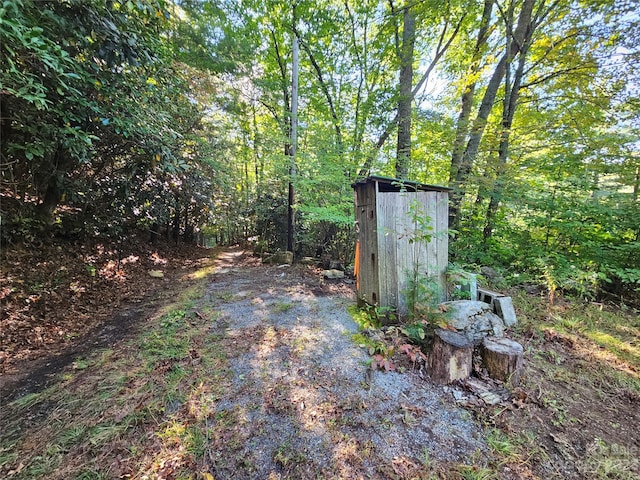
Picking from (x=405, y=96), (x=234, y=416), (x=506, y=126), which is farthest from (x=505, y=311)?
(x=405, y=96)

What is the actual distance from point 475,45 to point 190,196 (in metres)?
8.77

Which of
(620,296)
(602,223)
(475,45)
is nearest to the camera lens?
(620,296)

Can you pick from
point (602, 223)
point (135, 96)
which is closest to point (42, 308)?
point (135, 96)

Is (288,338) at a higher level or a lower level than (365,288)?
lower

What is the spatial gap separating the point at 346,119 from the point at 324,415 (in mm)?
7396

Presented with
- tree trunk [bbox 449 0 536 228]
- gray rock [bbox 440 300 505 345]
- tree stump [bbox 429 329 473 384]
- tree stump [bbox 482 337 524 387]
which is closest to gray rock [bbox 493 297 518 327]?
gray rock [bbox 440 300 505 345]

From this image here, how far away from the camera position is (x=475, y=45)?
648 cm

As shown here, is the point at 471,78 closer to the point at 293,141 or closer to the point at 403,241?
the point at 293,141

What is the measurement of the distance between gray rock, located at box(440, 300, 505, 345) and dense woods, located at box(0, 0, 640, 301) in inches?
70.4

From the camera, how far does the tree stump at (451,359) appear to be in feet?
7.33

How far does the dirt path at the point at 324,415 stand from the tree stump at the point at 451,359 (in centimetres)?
15

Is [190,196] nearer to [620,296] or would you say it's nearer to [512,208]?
[512,208]

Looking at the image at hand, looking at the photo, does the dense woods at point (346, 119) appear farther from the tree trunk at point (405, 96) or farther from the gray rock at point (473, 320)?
the gray rock at point (473, 320)

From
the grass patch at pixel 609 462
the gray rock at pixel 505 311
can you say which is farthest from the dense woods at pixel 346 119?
the grass patch at pixel 609 462
